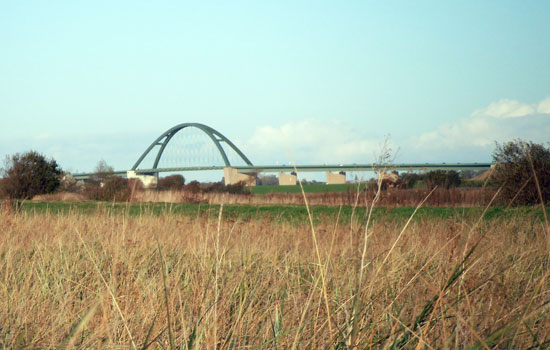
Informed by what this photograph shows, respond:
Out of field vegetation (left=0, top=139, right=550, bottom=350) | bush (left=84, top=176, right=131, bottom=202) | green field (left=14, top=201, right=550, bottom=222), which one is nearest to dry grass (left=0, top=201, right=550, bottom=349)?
field vegetation (left=0, top=139, right=550, bottom=350)

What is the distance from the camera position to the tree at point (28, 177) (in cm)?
3812

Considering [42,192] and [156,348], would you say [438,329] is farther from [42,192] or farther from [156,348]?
[42,192]

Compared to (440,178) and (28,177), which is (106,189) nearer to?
(28,177)

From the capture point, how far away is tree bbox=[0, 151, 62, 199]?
3812 cm

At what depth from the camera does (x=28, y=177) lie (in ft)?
127

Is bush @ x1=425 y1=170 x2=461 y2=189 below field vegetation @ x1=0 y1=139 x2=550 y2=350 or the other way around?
the other way around

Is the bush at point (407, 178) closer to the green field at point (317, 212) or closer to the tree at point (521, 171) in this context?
the green field at point (317, 212)

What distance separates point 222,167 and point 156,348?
68.0 m

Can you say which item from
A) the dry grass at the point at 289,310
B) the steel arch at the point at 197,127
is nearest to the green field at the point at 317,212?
the dry grass at the point at 289,310

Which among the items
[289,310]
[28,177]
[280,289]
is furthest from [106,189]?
[289,310]

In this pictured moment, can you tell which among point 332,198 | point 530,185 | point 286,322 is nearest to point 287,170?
point 332,198

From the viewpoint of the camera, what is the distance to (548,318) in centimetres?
249

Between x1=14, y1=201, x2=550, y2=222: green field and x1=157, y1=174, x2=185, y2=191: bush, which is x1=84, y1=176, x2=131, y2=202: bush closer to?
x1=157, y1=174, x2=185, y2=191: bush

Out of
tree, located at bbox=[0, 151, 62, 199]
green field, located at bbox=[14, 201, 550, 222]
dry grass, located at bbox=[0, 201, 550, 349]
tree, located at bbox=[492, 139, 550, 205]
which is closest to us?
dry grass, located at bbox=[0, 201, 550, 349]
